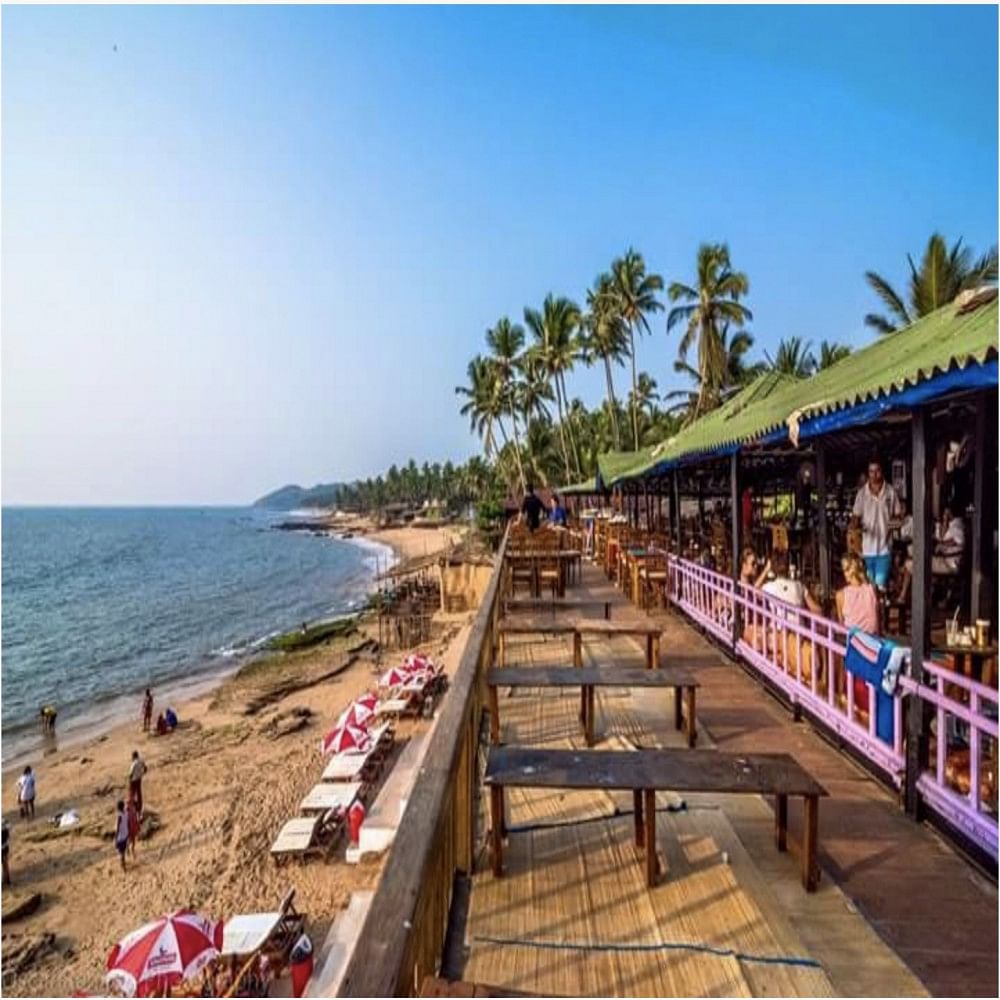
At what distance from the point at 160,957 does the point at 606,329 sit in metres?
33.7

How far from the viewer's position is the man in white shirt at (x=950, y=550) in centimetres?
599

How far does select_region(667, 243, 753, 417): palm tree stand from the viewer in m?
32.7

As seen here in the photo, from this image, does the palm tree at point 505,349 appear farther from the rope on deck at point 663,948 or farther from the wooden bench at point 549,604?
the rope on deck at point 663,948

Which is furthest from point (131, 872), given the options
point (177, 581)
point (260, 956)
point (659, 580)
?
point (177, 581)

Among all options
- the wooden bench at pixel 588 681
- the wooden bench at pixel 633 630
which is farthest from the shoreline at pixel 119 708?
the wooden bench at pixel 588 681

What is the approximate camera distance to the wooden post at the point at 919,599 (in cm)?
379

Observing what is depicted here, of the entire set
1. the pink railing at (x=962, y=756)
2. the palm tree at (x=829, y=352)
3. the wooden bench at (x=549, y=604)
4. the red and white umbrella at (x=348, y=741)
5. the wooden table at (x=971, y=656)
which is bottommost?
the red and white umbrella at (x=348, y=741)

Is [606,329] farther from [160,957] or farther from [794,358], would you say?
[160,957]

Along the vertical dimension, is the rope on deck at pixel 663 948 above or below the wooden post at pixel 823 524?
below

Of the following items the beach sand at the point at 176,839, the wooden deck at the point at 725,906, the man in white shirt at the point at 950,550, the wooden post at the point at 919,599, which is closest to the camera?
the wooden deck at the point at 725,906

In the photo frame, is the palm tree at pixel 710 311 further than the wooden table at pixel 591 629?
Yes

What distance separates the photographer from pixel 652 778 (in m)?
3.17

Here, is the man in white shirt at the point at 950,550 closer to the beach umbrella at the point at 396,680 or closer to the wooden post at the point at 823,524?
the wooden post at the point at 823,524

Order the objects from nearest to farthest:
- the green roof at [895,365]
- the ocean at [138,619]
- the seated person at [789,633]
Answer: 1. the green roof at [895,365]
2. the seated person at [789,633]
3. the ocean at [138,619]
